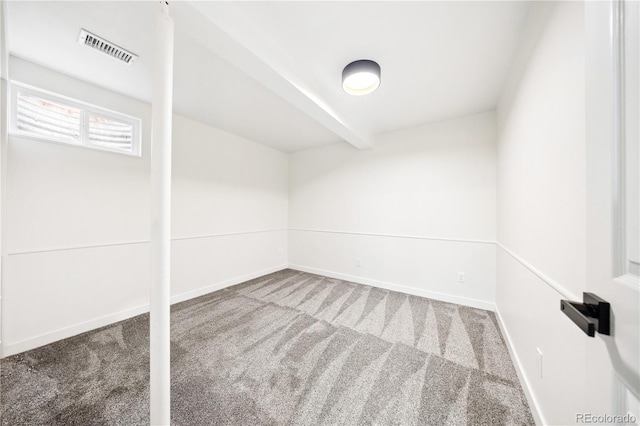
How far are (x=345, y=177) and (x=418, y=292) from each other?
2.16 meters

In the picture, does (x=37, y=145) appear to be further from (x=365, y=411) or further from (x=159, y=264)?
(x=365, y=411)

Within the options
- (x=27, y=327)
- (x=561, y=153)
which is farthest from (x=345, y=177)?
(x=27, y=327)

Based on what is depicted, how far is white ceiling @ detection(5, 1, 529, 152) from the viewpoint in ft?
4.40

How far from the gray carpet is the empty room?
0.02 metres

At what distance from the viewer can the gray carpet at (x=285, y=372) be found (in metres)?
1.29

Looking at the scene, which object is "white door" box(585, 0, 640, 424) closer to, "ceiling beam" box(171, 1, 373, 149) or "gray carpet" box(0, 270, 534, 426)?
"gray carpet" box(0, 270, 534, 426)

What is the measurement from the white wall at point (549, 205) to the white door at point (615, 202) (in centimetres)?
52

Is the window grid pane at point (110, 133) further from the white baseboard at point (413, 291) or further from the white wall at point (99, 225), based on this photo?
the white baseboard at point (413, 291)

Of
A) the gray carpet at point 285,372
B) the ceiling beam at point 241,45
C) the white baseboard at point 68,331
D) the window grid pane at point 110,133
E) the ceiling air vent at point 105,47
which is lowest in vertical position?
the gray carpet at point 285,372

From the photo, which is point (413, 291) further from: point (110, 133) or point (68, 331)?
point (110, 133)

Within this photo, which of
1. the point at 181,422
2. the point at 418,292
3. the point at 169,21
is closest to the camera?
the point at 169,21

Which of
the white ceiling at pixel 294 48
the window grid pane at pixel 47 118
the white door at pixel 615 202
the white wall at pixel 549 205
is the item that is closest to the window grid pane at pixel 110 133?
the window grid pane at pixel 47 118

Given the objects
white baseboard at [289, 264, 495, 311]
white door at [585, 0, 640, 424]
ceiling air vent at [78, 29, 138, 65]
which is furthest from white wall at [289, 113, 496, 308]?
ceiling air vent at [78, 29, 138, 65]

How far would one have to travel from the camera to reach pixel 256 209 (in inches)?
154
